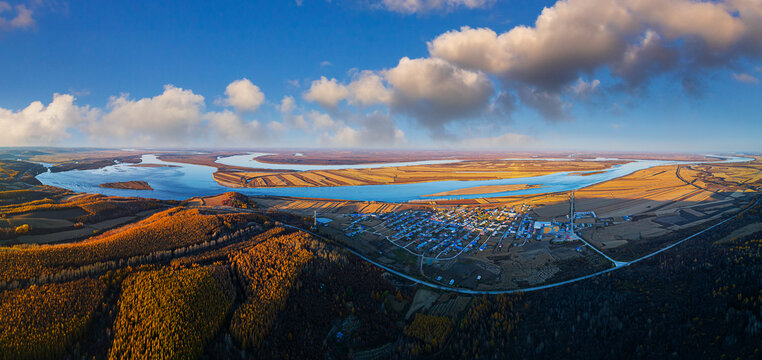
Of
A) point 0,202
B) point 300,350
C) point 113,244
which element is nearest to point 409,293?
point 300,350

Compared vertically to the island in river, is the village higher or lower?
lower

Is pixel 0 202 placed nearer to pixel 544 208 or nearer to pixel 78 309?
pixel 78 309

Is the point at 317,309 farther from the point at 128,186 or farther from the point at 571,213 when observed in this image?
the point at 128,186

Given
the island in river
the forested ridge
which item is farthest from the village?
the island in river

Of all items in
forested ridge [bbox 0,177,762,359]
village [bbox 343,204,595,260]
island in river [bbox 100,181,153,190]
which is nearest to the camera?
forested ridge [bbox 0,177,762,359]

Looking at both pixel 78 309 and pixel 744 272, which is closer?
pixel 78 309

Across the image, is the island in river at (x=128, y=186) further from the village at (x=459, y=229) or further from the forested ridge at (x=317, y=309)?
the forested ridge at (x=317, y=309)

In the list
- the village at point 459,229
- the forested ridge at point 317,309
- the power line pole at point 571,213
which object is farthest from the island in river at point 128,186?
the power line pole at point 571,213

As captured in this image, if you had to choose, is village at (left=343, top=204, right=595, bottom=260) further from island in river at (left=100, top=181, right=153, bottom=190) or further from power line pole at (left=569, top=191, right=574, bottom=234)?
island in river at (left=100, top=181, right=153, bottom=190)

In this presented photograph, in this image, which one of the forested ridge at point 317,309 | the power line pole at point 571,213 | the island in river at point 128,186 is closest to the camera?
the forested ridge at point 317,309

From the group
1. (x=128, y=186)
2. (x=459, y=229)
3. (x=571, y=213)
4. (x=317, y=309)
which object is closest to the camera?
(x=317, y=309)

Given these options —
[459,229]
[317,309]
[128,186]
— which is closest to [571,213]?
[459,229]
